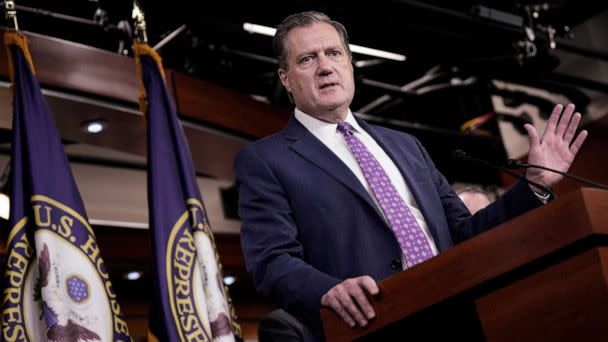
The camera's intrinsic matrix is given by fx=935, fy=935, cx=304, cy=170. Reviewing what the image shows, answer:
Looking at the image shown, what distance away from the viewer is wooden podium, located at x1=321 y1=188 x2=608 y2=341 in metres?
1.44

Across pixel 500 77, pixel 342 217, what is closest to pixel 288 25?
pixel 342 217

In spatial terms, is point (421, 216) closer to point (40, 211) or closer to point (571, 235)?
point (571, 235)

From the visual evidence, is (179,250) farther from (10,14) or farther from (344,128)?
(344,128)

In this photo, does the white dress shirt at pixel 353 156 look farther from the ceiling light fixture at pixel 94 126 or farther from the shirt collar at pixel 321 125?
Result: the ceiling light fixture at pixel 94 126

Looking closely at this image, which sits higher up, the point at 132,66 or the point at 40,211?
the point at 132,66

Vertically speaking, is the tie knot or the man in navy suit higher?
the tie knot

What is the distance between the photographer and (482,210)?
2.03m

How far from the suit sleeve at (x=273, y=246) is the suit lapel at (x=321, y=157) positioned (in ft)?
0.30

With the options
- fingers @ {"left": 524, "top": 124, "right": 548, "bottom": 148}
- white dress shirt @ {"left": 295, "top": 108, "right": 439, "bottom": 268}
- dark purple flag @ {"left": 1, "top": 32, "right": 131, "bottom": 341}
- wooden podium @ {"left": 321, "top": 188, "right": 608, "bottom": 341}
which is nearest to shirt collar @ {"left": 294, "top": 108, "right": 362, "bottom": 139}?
white dress shirt @ {"left": 295, "top": 108, "right": 439, "bottom": 268}

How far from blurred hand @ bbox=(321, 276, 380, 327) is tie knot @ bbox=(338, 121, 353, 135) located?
1.73 feet

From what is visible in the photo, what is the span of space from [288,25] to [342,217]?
549mm

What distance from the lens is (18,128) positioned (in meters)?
3.35

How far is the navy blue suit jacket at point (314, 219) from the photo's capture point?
6.12 ft

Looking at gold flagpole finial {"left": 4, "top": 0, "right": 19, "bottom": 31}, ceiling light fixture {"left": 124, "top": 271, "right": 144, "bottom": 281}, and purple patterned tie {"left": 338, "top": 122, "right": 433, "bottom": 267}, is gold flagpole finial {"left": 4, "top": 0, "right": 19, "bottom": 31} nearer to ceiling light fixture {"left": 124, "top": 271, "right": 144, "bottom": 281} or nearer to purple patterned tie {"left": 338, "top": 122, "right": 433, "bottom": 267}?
purple patterned tie {"left": 338, "top": 122, "right": 433, "bottom": 267}
